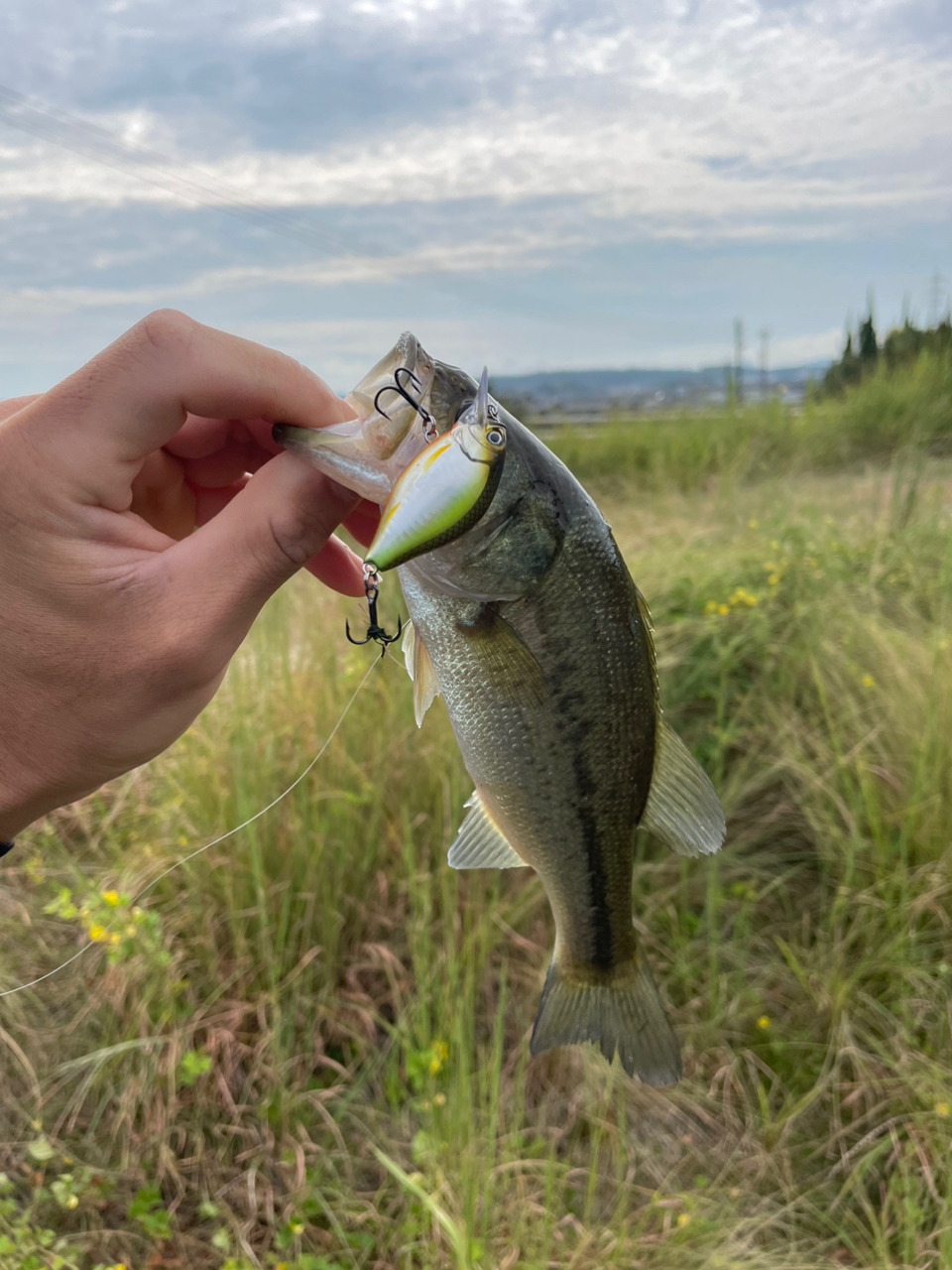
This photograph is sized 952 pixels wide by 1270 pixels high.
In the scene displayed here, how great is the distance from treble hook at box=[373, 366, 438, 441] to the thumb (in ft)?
0.54

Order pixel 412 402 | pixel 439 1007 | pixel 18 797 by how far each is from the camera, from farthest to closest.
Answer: pixel 439 1007 < pixel 18 797 < pixel 412 402

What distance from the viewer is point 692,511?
6.61 metres

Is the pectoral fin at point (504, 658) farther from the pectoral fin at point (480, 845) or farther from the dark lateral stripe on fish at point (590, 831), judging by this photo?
the pectoral fin at point (480, 845)

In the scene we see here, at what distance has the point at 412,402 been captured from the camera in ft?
4.04

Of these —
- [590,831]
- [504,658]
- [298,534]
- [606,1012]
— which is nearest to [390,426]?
[298,534]

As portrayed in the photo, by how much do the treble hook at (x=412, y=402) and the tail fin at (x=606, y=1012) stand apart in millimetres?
1022

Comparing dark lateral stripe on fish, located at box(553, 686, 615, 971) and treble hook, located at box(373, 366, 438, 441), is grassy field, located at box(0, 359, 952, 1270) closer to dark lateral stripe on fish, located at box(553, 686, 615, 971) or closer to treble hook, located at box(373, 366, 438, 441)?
dark lateral stripe on fish, located at box(553, 686, 615, 971)

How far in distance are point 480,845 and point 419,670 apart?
0.36 m

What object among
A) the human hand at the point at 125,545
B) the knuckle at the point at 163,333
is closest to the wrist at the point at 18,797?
the human hand at the point at 125,545

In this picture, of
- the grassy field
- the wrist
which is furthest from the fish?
the grassy field

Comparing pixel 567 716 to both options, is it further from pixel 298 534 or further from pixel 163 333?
pixel 163 333

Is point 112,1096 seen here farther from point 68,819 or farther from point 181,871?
point 68,819

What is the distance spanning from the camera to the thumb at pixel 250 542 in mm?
1330

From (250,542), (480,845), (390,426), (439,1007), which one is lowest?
(439,1007)
